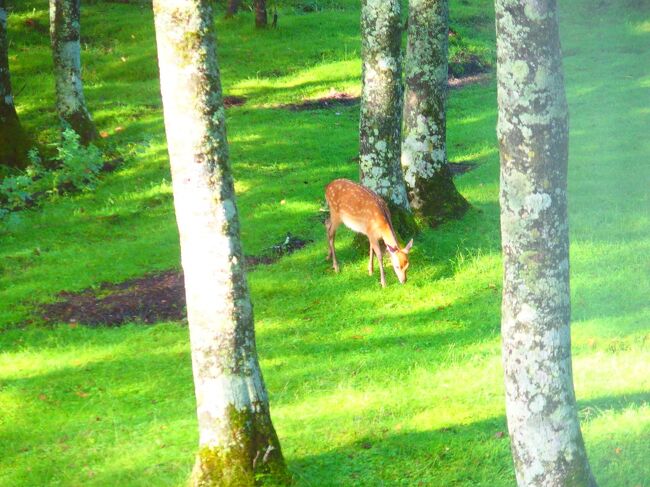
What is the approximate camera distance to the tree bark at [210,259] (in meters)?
7.26

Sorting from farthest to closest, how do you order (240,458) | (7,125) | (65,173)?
(7,125) → (65,173) → (240,458)

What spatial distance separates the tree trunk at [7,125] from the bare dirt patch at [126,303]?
22.7 ft

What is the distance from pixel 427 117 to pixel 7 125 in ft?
33.8

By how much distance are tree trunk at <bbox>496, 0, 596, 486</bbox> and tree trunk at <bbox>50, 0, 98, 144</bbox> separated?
17.0m

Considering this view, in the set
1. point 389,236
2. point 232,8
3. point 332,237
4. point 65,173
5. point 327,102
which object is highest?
point 232,8

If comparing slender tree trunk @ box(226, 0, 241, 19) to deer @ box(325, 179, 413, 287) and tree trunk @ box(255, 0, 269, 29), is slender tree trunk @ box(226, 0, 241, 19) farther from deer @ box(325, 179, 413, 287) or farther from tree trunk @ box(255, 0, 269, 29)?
deer @ box(325, 179, 413, 287)

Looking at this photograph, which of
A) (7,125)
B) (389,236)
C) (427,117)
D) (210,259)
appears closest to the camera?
(210,259)

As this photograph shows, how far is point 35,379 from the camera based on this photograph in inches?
454

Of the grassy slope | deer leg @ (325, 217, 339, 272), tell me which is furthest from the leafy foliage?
deer leg @ (325, 217, 339, 272)

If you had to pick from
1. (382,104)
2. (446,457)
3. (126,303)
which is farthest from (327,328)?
(446,457)

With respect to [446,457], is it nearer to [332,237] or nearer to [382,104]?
[332,237]

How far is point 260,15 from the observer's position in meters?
32.5

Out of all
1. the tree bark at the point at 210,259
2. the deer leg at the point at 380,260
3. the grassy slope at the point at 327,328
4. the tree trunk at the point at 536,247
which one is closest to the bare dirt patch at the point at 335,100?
the grassy slope at the point at 327,328

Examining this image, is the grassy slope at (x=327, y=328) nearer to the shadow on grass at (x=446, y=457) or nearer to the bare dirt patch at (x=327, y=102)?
the shadow on grass at (x=446, y=457)
